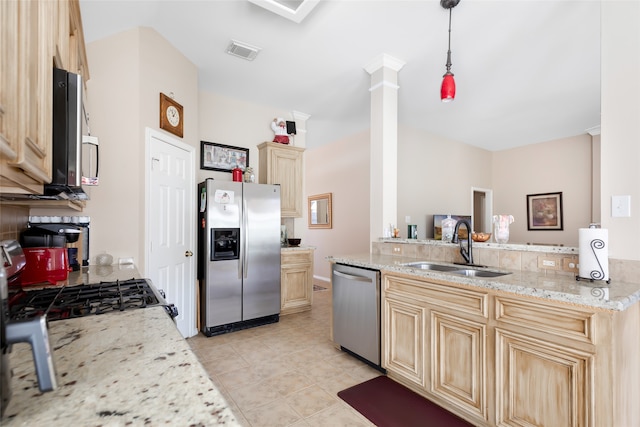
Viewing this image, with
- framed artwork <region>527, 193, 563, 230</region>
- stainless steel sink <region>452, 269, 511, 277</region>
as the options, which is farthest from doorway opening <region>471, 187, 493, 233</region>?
stainless steel sink <region>452, 269, 511, 277</region>

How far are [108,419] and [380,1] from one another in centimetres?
301

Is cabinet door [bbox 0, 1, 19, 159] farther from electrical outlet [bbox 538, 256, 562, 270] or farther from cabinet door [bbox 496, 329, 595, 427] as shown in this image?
electrical outlet [bbox 538, 256, 562, 270]

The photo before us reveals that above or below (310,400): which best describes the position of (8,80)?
above

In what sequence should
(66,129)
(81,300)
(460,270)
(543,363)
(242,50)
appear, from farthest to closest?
(242,50) → (460,270) → (543,363) → (81,300) → (66,129)

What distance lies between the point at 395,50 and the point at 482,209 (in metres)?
4.96

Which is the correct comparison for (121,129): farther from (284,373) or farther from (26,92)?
(284,373)

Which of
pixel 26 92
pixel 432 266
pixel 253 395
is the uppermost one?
pixel 26 92

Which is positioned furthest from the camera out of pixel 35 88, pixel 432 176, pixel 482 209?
pixel 482 209

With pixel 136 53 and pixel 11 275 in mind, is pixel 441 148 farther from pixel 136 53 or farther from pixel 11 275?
pixel 11 275

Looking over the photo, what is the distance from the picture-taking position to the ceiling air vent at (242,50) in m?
2.93

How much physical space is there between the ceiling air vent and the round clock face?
815 mm

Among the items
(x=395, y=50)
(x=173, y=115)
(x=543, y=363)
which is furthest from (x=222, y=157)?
(x=543, y=363)

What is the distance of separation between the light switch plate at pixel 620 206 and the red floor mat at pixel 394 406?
1499 mm

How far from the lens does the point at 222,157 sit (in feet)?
12.7
